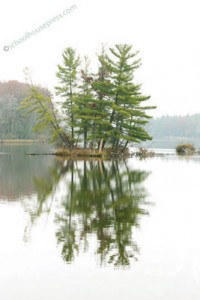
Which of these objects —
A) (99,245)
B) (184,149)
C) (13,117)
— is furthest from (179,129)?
(99,245)

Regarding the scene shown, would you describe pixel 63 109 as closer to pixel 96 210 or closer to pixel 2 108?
pixel 96 210

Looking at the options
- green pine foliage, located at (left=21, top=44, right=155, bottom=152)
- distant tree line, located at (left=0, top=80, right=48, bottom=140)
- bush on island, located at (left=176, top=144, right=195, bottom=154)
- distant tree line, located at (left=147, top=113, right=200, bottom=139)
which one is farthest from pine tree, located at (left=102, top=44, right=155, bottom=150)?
distant tree line, located at (left=147, top=113, right=200, bottom=139)

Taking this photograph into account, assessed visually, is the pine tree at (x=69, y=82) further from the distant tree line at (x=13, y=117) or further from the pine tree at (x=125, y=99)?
the distant tree line at (x=13, y=117)

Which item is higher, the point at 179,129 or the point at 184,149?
the point at 179,129

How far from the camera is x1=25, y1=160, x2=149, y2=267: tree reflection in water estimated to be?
8.70 m

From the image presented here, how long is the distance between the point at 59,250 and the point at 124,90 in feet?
114

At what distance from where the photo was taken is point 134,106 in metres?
45.3

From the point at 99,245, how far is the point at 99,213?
3.57 meters

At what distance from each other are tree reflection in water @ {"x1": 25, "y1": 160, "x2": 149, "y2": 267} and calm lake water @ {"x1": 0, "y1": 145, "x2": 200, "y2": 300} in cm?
2

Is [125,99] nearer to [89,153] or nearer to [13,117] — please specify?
[89,153]

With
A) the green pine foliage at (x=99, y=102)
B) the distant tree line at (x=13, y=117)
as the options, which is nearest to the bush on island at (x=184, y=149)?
the green pine foliage at (x=99, y=102)

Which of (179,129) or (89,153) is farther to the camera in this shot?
(179,129)

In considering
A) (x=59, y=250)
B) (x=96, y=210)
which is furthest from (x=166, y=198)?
(x=59, y=250)

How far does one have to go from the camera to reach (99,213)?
12.5 meters
